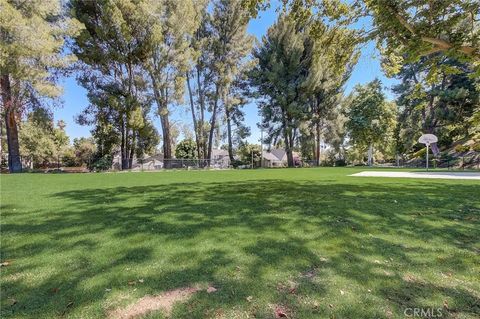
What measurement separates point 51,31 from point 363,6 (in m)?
15.7

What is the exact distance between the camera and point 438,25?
6012 mm

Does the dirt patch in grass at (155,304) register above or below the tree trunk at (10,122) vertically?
below

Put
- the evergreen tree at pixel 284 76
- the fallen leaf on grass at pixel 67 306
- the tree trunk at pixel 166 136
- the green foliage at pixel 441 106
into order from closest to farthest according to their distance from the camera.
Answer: the fallen leaf on grass at pixel 67 306
the tree trunk at pixel 166 136
the green foliage at pixel 441 106
the evergreen tree at pixel 284 76

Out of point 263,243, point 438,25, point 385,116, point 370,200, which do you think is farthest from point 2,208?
point 385,116

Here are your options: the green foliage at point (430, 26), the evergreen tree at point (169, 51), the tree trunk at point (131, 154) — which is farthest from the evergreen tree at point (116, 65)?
the green foliage at point (430, 26)

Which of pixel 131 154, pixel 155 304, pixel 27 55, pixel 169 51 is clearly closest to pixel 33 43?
pixel 27 55

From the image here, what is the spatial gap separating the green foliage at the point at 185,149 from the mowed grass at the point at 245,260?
39.7 m

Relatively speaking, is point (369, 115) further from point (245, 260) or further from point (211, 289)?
point (211, 289)

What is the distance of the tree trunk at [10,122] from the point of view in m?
15.9

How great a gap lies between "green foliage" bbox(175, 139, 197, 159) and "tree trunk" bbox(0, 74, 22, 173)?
1089 inches

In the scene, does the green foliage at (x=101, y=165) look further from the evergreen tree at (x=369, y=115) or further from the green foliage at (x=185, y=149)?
the evergreen tree at (x=369, y=115)

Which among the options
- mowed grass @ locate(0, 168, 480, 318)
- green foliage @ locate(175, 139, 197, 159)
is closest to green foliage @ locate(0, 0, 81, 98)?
mowed grass @ locate(0, 168, 480, 318)

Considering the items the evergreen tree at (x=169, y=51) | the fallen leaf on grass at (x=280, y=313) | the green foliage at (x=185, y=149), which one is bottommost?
the fallen leaf on grass at (x=280, y=313)

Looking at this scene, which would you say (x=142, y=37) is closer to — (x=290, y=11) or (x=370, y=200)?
(x=290, y=11)
